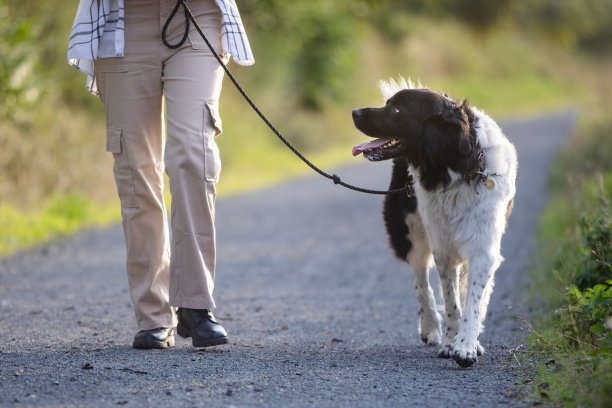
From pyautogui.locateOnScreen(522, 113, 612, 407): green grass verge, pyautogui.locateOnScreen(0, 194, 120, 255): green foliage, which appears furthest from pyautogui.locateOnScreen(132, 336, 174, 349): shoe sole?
pyautogui.locateOnScreen(0, 194, 120, 255): green foliage

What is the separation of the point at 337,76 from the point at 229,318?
1797 cm

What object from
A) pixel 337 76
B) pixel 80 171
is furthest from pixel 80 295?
pixel 337 76

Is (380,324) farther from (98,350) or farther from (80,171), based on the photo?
(80,171)

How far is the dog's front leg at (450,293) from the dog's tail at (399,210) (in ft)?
1.22

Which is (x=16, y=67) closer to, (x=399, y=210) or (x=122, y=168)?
(x=122, y=168)

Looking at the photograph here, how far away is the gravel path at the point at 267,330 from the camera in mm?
3373

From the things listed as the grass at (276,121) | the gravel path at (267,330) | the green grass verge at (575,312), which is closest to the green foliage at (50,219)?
the grass at (276,121)

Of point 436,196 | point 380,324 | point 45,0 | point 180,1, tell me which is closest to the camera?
point 180,1

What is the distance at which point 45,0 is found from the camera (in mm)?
11828

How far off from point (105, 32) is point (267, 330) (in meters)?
1.93

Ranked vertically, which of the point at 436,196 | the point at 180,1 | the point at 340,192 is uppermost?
the point at 180,1

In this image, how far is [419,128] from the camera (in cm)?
418

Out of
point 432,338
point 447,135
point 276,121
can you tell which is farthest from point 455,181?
point 276,121

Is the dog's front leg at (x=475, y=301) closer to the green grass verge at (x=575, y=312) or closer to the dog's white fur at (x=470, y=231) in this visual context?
the dog's white fur at (x=470, y=231)
